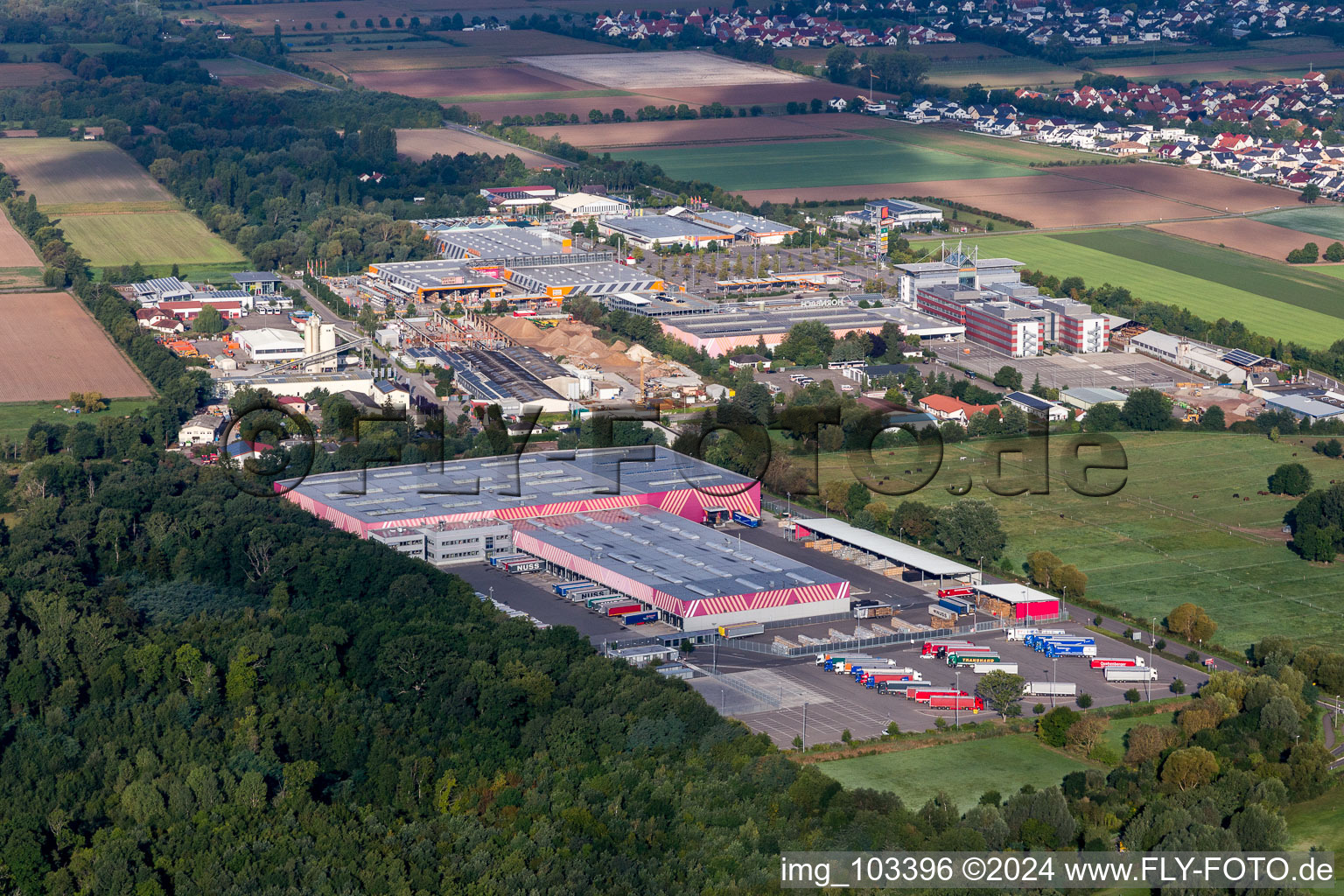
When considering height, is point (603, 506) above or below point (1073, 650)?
below

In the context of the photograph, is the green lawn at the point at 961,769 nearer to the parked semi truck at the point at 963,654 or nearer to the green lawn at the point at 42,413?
the parked semi truck at the point at 963,654

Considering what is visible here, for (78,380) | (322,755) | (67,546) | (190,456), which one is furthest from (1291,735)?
(78,380)

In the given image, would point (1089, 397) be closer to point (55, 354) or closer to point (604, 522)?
point (604, 522)

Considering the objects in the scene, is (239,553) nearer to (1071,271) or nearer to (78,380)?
(78,380)

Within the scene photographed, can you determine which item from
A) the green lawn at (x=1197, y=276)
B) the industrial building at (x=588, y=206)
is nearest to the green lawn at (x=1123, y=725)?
the green lawn at (x=1197, y=276)

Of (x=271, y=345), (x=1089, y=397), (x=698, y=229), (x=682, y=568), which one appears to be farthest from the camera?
(x=698, y=229)

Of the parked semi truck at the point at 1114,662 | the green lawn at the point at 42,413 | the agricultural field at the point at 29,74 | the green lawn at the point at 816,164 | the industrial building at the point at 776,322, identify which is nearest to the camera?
the parked semi truck at the point at 1114,662

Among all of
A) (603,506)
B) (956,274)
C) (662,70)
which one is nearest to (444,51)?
(662,70)
